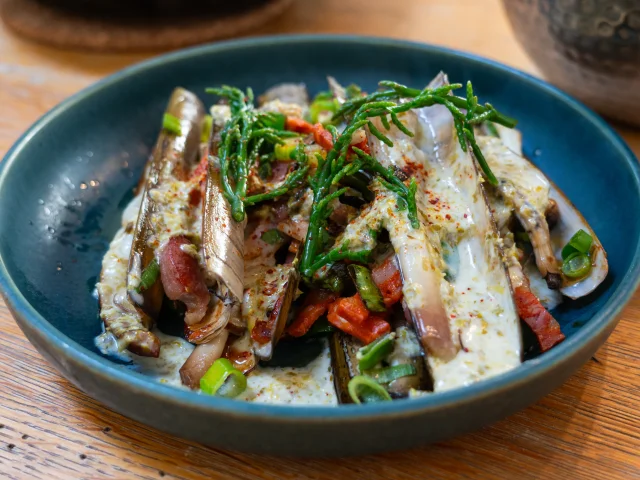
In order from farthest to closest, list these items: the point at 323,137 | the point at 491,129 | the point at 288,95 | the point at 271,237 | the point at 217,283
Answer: the point at 288,95 < the point at 491,129 < the point at 323,137 < the point at 271,237 < the point at 217,283

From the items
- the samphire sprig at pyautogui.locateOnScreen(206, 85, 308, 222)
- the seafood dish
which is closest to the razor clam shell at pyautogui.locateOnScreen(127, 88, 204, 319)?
the seafood dish

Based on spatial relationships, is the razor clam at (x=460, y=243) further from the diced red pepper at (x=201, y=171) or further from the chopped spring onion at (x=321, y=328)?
the diced red pepper at (x=201, y=171)

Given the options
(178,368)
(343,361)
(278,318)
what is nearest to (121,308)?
(178,368)

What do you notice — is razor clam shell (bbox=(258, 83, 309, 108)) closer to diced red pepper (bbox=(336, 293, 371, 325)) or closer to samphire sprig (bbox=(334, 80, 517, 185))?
samphire sprig (bbox=(334, 80, 517, 185))

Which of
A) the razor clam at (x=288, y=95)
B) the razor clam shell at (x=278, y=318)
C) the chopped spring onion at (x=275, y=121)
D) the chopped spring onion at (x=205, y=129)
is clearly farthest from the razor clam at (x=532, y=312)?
the chopped spring onion at (x=205, y=129)

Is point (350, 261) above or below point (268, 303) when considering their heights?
above

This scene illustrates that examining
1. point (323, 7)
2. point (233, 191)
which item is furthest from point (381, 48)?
point (323, 7)

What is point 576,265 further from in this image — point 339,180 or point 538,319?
point 339,180
